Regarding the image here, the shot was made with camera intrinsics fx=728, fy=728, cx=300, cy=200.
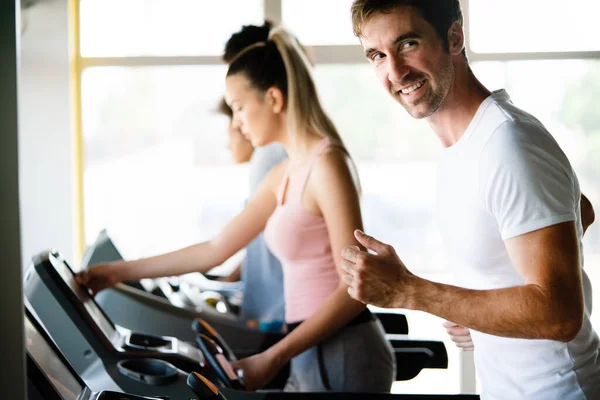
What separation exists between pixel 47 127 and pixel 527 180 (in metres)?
3.85

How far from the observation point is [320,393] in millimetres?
1752

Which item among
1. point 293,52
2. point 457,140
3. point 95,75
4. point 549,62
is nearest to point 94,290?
point 293,52

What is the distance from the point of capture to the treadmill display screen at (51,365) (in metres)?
1.42

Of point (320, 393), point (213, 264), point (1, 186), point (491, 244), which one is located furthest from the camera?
point (213, 264)

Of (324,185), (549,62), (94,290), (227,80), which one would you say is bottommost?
(94,290)

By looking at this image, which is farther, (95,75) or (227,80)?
(95,75)

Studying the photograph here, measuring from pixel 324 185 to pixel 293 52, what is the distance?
1.42ft

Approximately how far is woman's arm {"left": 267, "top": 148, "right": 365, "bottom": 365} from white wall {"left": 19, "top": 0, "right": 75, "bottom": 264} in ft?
8.83

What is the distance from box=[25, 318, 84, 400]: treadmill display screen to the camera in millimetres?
1425

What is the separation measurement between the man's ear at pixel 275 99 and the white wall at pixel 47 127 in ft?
8.26

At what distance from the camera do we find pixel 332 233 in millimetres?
1833

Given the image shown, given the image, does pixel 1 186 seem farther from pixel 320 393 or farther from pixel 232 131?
pixel 232 131

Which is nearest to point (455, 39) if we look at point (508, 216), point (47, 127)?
point (508, 216)

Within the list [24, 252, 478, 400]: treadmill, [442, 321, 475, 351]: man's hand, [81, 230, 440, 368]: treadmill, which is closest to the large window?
[81, 230, 440, 368]: treadmill
